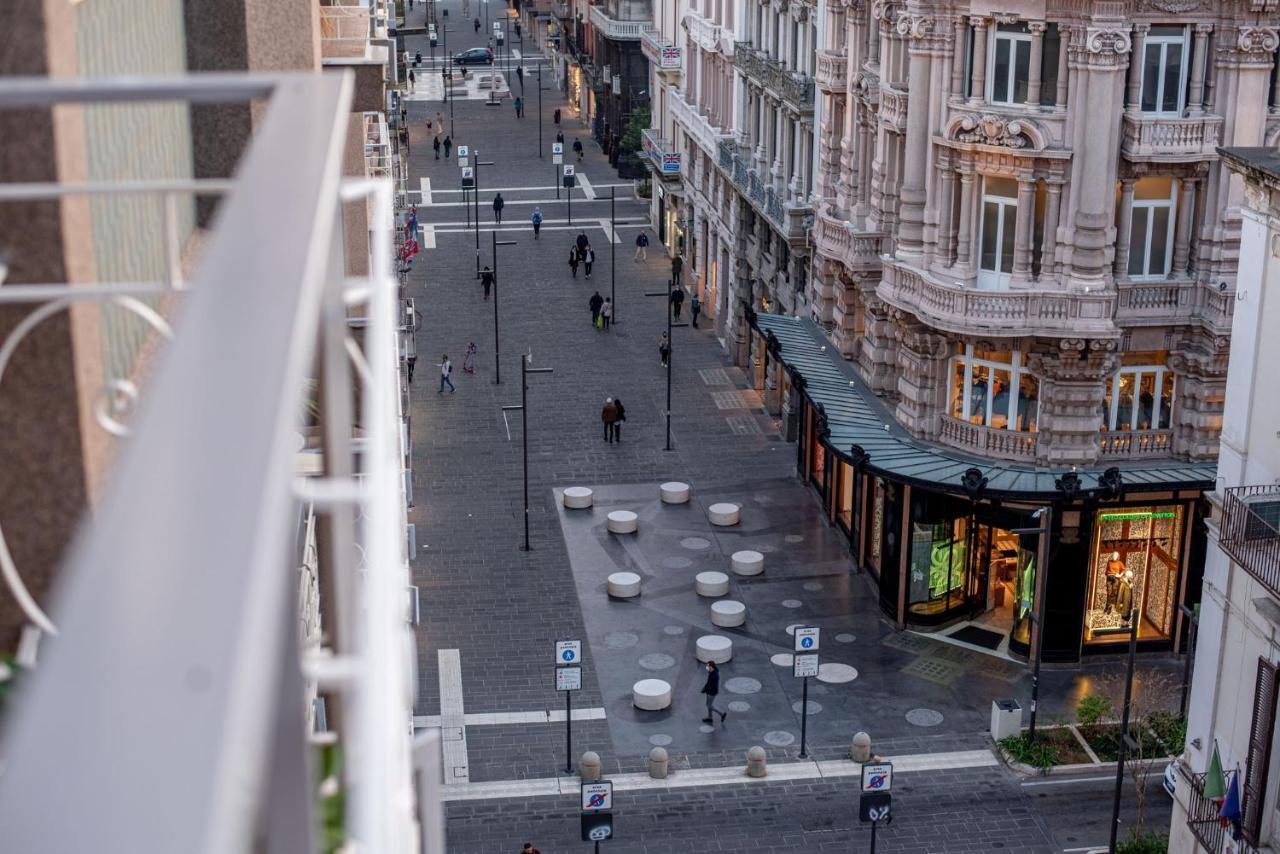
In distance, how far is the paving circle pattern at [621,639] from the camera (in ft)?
142

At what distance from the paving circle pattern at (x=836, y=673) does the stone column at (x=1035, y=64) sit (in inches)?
547

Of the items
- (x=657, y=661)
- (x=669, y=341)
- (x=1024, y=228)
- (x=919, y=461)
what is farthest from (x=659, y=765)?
(x=669, y=341)

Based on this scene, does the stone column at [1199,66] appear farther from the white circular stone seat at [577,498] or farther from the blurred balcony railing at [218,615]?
the blurred balcony railing at [218,615]

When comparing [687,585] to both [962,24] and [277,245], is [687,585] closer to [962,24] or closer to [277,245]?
[962,24]

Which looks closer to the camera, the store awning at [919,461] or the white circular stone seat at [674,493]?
the store awning at [919,461]

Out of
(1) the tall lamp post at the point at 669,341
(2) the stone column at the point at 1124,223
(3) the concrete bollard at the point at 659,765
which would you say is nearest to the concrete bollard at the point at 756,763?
(3) the concrete bollard at the point at 659,765

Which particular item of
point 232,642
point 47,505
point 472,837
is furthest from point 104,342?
point 472,837

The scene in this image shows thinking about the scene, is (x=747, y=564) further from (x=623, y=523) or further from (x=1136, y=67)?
(x=1136, y=67)

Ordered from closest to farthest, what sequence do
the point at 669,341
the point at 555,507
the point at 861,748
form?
the point at 861,748
the point at 555,507
the point at 669,341

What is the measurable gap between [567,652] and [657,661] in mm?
6996

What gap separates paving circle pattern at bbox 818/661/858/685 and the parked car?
116078 millimetres

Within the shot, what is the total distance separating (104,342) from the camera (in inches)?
484

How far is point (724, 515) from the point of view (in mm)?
50719

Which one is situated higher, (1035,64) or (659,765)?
(1035,64)
